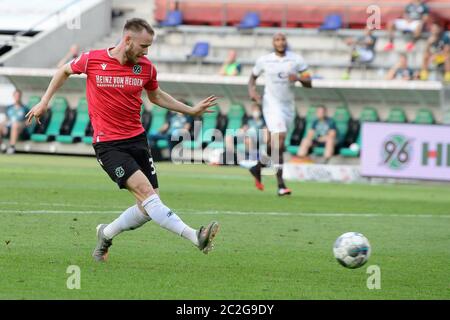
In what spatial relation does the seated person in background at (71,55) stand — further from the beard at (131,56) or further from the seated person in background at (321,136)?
the beard at (131,56)

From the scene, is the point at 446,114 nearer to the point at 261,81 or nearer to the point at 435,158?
the point at 435,158

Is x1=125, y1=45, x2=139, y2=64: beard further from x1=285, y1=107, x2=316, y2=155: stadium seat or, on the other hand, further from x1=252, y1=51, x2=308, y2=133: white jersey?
x1=285, y1=107, x2=316, y2=155: stadium seat

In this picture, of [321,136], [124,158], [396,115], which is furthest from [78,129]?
[124,158]

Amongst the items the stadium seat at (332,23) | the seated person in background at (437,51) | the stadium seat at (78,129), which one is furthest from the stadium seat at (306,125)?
the stadium seat at (78,129)

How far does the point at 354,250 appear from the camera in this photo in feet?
29.2

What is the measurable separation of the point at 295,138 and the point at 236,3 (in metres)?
7.04

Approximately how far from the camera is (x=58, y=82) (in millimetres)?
9352

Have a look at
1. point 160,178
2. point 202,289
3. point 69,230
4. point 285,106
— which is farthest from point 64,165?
point 202,289

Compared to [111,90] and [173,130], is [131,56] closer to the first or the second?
[111,90]

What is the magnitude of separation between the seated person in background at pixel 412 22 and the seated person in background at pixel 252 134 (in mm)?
4301

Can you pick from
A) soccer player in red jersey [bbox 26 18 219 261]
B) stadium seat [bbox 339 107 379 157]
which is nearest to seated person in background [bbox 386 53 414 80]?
stadium seat [bbox 339 107 379 157]

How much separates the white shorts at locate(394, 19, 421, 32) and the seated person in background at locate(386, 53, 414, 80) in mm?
2049

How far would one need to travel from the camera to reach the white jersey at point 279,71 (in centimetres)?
1770
